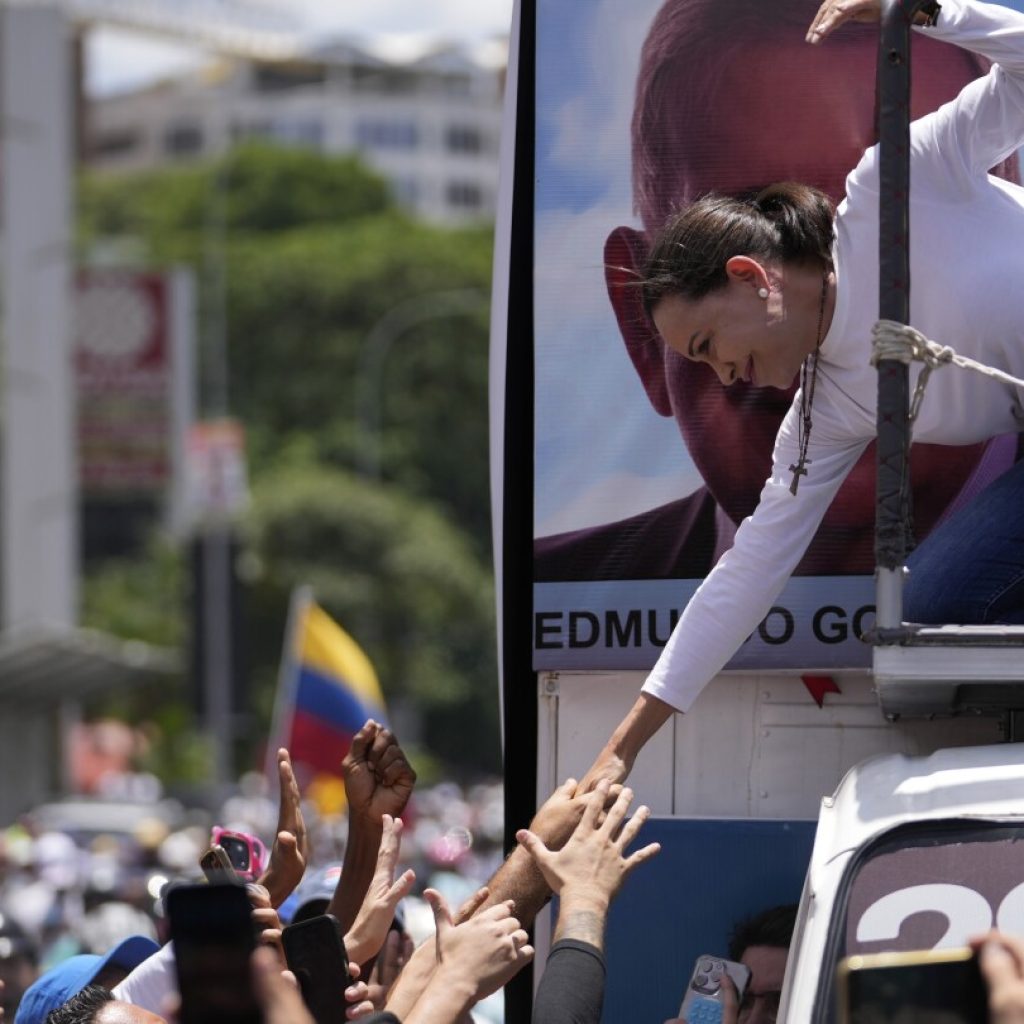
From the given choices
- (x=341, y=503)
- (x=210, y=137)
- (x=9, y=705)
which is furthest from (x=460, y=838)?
(x=210, y=137)

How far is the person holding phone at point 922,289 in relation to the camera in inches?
133

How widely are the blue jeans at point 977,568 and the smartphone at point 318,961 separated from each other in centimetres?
108

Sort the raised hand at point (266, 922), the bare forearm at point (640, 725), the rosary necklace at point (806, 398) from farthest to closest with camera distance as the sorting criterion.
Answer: the bare forearm at point (640, 725) → the raised hand at point (266, 922) → the rosary necklace at point (806, 398)

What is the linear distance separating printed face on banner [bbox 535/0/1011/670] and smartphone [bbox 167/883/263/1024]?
→ 188cm

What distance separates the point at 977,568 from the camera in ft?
11.4

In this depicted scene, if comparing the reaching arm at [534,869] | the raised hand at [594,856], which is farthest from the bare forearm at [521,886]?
the raised hand at [594,856]

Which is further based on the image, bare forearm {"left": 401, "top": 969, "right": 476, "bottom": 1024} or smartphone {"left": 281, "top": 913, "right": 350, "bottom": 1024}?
smartphone {"left": 281, "top": 913, "right": 350, "bottom": 1024}

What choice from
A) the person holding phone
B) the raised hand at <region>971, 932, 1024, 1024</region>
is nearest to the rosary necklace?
the person holding phone

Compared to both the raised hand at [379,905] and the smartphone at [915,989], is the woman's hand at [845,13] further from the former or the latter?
the raised hand at [379,905]

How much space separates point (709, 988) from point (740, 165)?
1.60m

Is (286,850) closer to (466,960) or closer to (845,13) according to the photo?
(466,960)

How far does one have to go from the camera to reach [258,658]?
166 feet

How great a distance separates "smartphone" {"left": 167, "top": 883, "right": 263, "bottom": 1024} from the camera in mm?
2164

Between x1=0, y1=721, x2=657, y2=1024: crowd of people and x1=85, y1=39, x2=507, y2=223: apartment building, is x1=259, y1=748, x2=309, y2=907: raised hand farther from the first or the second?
x1=85, y1=39, x2=507, y2=223: apartment building
